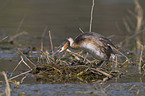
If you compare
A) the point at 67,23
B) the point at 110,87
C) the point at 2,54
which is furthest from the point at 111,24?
the point at 110,87

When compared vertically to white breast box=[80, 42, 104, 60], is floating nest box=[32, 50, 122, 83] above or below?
below

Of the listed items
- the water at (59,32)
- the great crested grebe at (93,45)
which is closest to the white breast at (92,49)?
the great crested grebe at (93,45)

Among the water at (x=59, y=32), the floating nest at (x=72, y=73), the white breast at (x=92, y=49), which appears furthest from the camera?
the white breast at (x=92, y=49)

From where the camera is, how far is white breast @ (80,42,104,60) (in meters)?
6.06

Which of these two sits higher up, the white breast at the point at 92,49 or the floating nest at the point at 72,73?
the white breast at the point at 92,49

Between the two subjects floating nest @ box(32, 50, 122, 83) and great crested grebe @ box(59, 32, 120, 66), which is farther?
great crested grebe @ box(59, 32, 120, 66)

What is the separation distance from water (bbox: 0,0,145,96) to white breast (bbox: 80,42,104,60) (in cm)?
63

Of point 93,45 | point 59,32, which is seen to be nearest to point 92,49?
point 93,45

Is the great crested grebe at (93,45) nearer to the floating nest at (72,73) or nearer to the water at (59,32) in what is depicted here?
the floating nest at (72,73)

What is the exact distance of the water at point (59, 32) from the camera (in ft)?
16.8

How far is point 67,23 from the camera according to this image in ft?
43.9

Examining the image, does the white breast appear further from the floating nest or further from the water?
the water

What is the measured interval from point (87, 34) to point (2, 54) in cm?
276

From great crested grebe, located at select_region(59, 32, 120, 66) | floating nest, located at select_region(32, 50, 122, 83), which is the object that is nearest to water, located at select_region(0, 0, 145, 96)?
floating nest, located at select_region(32, 50, 122, 83)
